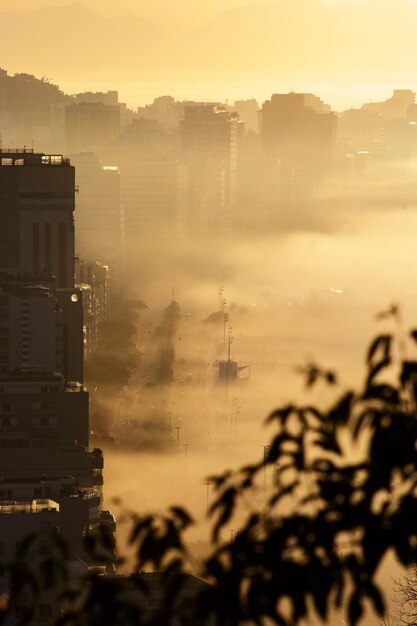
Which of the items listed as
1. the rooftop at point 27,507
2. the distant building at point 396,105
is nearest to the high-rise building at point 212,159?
the distant building at point 396,105

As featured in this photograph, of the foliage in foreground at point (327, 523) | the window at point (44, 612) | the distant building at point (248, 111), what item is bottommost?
the distant building at point (248, 111)

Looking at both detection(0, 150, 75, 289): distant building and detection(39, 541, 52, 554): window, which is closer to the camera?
detection(39, 541, 52, 554): window

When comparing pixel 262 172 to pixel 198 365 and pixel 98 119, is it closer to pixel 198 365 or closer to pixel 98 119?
pixel 98 119

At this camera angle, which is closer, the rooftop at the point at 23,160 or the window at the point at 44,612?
the window at the point at 44,612

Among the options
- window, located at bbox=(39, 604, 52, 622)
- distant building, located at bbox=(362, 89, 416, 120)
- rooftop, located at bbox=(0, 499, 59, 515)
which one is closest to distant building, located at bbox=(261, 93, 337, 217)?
distant building, located at bbox=(362, 89, 416, 120)

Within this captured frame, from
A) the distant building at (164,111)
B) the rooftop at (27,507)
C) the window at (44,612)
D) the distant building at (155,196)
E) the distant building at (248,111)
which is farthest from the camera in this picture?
the distant building at (248,111)

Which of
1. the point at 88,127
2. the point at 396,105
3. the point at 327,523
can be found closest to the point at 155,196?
the point at 88,127

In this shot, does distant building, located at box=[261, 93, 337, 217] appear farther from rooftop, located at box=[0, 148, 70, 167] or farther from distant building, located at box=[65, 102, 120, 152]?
rooftop, located at box=[0, 148, 70, 167]

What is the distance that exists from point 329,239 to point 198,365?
4975cm

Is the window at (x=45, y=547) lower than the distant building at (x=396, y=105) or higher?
higher

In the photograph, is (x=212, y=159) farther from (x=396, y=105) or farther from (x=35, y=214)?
(x=35, y=214)

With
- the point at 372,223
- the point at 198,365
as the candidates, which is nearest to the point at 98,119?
the point at 372,223

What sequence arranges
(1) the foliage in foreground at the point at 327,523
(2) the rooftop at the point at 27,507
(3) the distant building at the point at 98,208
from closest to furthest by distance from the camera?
(1) the foliage in foreground at the point at 327,523 → (2) the rooftop at the point at 27,507 → (3) the distant building at the point at 98,208

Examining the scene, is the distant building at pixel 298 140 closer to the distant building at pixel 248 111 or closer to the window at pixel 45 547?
the distant building at pixel 248 111
